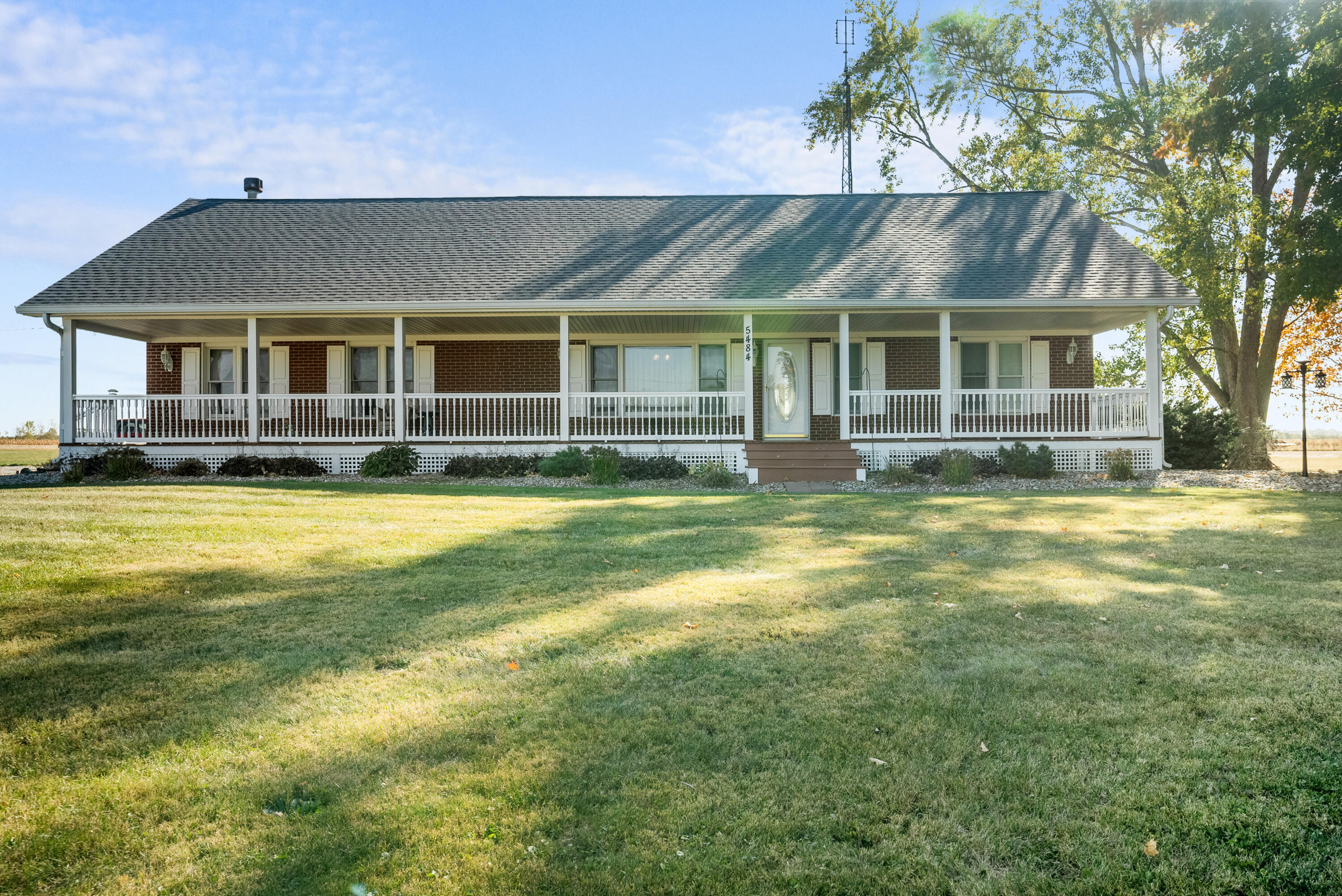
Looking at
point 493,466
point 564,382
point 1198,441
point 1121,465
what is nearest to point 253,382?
point 493,466

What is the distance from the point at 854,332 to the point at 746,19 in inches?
372

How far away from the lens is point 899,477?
14102 millimetres

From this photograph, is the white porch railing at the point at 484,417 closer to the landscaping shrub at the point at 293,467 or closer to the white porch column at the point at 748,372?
the landscaping shrub at the point at 293,467

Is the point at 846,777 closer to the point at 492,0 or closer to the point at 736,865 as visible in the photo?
the point at 736,865

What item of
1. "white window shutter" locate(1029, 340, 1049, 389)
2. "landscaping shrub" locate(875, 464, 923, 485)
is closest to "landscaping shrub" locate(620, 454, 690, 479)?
"landscaping shrub" locate(875, 464, 923, 485)

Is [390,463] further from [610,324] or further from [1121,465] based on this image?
Answer: [1121,465]

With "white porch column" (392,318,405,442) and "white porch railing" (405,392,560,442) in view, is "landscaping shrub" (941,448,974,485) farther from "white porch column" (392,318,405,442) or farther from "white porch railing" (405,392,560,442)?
"white porch column" (392,318,405,442)

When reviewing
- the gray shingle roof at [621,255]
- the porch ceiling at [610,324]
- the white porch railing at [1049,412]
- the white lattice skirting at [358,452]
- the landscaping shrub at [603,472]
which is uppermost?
Answer: the gray shingle roof at [621,255]

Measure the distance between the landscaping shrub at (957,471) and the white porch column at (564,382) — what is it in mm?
7379

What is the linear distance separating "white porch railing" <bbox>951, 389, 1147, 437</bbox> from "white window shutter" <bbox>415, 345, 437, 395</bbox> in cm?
1223

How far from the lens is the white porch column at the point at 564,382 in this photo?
16.1 m

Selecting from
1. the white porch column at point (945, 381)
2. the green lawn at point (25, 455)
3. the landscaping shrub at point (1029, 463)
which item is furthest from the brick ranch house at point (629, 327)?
the green lawn at point (25, 455)

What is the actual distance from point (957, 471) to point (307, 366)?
15625 millimetres

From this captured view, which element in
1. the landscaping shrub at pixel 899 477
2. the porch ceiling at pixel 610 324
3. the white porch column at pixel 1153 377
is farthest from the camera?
the porch ceiling at pixel 610 324
